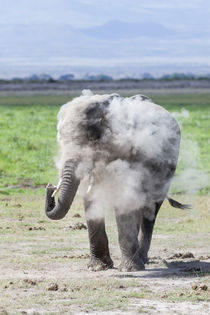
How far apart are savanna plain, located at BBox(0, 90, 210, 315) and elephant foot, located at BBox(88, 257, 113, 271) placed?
0.09 m

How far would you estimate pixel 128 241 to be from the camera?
10.9 m

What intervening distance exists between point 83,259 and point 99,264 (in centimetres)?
80

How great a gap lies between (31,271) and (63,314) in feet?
7.98

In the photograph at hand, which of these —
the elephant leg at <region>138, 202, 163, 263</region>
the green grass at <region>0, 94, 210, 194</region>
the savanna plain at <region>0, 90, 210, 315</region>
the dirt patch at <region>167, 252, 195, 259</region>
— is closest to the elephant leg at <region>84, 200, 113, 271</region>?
the savanna plain at <region>0, 90, 210, 315</region>

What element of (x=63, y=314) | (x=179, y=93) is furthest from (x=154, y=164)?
(x=179, y=93)

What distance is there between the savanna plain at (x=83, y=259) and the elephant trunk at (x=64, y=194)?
2.45ft

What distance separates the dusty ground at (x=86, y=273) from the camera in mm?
8656

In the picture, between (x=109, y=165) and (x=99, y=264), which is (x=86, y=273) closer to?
(x=99, y=264)

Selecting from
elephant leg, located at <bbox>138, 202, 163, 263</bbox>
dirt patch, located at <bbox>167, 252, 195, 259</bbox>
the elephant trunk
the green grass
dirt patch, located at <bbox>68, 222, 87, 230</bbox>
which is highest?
the elephant trunk

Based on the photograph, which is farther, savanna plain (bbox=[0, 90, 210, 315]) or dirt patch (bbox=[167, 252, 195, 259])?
dirt patch (bbox=[167, 252, 195, 259])

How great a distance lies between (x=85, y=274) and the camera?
10500 mm

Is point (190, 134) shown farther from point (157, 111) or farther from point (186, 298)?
point (186, 298)

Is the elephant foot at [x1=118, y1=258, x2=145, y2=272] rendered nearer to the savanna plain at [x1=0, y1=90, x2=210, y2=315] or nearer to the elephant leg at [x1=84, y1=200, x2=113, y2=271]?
the savanna plain at [x1=0, y1=90, x2=210, y2=315]

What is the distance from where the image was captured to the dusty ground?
8.66 metres
